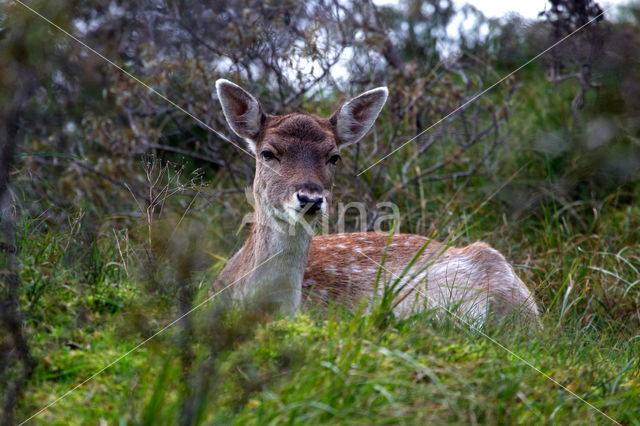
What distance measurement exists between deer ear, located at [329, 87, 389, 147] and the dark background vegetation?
1074 millimetres

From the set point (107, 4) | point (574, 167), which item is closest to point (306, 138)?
point (574, 167)

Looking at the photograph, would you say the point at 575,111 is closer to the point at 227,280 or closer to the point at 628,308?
the point at 628,308

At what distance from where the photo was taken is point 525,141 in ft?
27.8

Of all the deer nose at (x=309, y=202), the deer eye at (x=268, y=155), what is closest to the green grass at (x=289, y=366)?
the deer nose at (x=309, y=202)

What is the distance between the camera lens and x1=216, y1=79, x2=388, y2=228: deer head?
5.29 metres

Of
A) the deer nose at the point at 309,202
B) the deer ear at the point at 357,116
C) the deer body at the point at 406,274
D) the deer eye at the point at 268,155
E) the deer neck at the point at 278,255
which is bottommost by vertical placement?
the deer body at the point at 406,274

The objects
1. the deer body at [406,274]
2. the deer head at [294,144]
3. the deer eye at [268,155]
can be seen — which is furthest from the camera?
the deer body at [406,274]

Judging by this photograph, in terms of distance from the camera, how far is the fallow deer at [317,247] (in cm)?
532

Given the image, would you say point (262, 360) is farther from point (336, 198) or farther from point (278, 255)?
Answer: point (336, 198)

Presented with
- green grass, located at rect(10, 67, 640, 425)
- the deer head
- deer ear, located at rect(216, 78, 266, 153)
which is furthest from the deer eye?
green grass, located at rect(10, 67, 640, 425)

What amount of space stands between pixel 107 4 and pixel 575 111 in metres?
5.00

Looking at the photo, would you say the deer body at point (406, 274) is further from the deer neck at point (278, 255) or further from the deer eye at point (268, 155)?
the deer eye at point (268, 155)

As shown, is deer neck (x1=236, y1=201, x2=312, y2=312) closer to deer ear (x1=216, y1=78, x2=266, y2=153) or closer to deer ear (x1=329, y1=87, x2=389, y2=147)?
deer ear (x1=216, y1=78, x2=266, y2=153)

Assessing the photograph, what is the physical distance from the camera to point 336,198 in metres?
7.96
